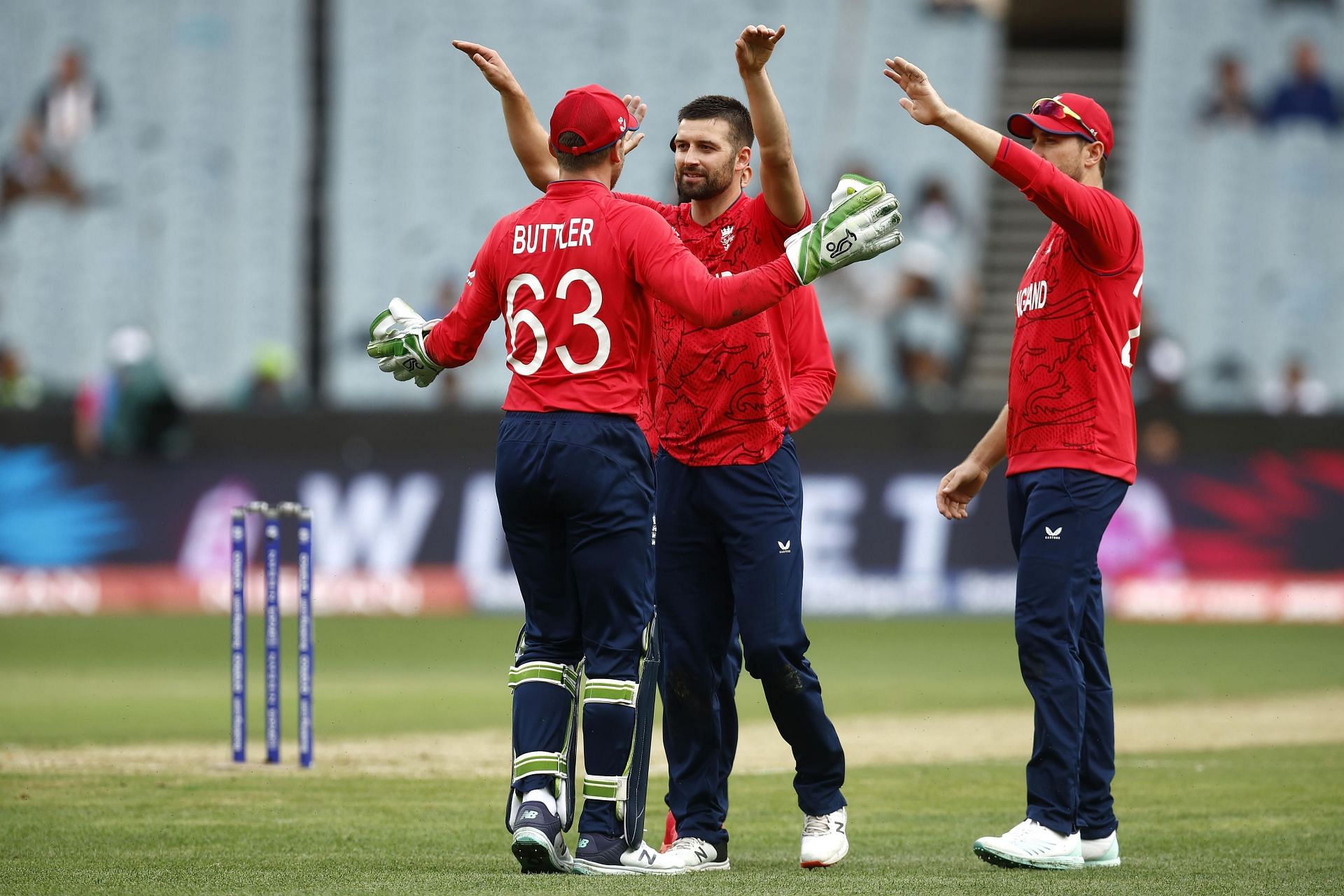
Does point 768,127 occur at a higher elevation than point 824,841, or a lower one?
higher

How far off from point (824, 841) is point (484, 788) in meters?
2.46

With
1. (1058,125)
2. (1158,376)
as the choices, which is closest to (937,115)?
(1058,125)

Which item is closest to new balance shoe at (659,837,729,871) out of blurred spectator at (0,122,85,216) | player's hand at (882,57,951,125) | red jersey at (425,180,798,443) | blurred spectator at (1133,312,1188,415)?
red jersey at (425,180,798,443)

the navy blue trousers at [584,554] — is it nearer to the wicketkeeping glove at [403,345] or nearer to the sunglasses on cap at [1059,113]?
the wicketkeeping glove at [403,345]

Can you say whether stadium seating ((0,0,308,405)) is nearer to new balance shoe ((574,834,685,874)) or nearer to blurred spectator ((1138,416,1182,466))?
blurred spectator ((1138,416,1182,466))

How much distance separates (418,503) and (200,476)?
2072 mm

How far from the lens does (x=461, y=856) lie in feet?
20.2

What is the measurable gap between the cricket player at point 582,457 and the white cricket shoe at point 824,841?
457mm

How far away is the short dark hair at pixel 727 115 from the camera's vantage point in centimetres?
599

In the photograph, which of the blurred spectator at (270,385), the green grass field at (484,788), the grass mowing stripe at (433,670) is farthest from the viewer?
the blurred spectator at (270,385)

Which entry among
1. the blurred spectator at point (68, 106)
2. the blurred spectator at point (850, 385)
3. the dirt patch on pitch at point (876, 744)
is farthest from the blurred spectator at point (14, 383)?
the dirt patch on pitch at point (876, 744)

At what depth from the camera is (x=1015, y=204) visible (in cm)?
2405

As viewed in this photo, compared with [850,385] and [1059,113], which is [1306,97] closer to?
[850,385]

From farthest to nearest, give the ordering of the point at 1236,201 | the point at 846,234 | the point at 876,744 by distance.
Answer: the point at 1236,201, the point at 876,744, the point at 846,234
